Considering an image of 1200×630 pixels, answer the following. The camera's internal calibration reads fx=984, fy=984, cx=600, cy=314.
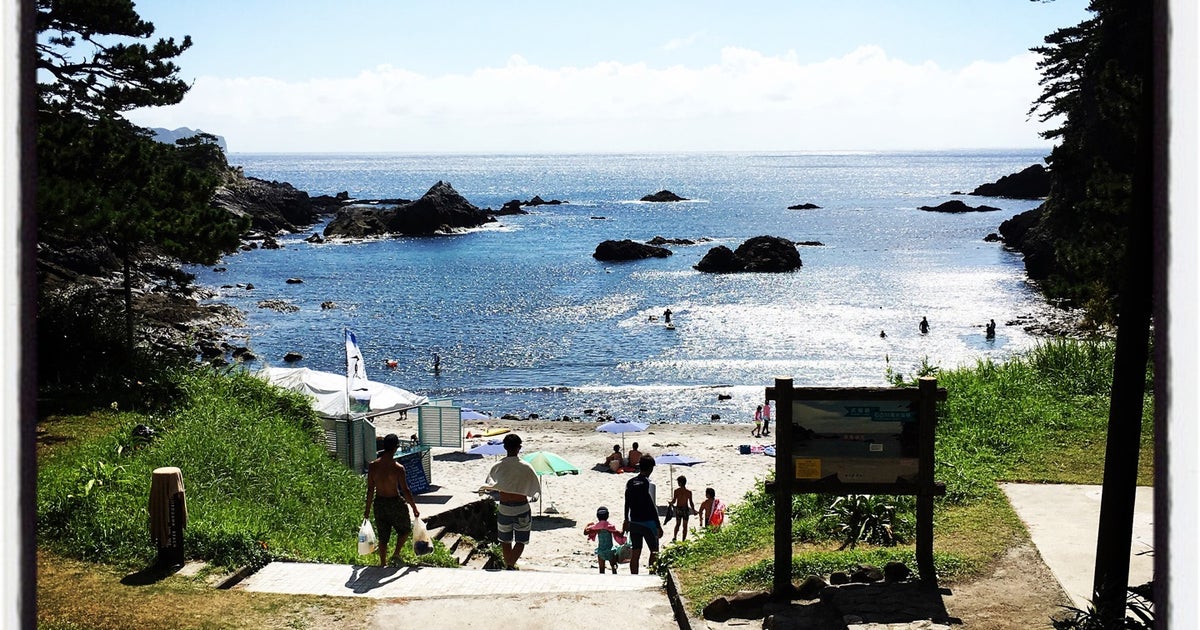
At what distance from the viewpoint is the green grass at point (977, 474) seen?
9.23 m

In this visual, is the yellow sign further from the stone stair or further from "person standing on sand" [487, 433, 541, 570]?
the stone stair

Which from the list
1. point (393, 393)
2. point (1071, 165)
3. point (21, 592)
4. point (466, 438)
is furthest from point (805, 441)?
point (466, 438)

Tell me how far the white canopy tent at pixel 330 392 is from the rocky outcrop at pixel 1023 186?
477ft

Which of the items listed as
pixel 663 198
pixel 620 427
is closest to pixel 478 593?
pixel 620 427

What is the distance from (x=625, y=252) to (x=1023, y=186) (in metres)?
105

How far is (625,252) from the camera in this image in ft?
297

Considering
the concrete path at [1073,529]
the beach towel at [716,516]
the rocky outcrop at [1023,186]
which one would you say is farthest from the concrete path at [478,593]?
the rocky outcrop at [1023,186]

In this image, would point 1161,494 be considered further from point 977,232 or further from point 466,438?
point 977,232

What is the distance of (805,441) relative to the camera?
871 cm

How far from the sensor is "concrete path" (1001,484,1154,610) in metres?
A: 8.41

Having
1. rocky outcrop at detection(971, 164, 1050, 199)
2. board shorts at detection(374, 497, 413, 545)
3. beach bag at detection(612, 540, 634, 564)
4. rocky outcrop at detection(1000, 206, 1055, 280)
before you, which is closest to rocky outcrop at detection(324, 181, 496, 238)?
rocky outcrop at detection(1000, 206, 1055, 280)

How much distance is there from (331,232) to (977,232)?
243ft

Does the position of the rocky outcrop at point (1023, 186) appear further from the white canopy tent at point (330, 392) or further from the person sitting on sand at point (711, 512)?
the person sitting on sand at point (711, 512)

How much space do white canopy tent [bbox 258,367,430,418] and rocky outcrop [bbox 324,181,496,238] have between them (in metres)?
89.1
